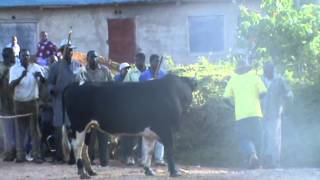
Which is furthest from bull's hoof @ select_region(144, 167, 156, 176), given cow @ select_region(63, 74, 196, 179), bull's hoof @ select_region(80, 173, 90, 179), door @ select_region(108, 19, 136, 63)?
door @ select_region(108, 19, 136, 63)

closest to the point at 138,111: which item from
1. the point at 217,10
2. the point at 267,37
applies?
the point at 267,37

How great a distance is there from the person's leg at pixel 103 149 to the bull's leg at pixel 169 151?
2097 millimetres

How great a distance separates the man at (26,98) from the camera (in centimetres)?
1491

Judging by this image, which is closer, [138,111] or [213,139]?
[138,111]

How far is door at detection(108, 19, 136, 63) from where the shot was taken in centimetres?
2758

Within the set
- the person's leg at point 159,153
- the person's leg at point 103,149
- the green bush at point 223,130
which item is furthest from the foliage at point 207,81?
the person's leg at point 103,149

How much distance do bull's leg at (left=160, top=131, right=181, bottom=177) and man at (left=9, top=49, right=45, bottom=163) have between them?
350cm

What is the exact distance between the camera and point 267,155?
14438 mm

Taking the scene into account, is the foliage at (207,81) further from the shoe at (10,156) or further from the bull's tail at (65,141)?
the shoe at (10,156)

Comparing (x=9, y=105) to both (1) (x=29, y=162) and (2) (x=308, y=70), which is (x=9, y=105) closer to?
(1) (x=29, y=162)

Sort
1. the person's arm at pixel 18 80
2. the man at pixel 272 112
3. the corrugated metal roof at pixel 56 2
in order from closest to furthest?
the man at pixel 272 112 → the person's arm at pixel 18 80 → the corrugated metal roof at pixel 56 2

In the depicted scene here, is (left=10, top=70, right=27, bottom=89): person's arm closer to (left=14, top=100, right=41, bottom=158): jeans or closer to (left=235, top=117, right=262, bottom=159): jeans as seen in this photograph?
(left=14, top=100, right=41, bottom=158): jeans

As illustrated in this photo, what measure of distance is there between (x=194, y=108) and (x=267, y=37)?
2.45 metres

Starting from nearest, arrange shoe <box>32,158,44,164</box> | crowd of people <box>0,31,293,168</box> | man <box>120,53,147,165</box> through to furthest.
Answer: crowd of people <box>0,31,293,168</box>
man <box>120,53,147,165</box>
shoe <box>32,158,44,164</box>
